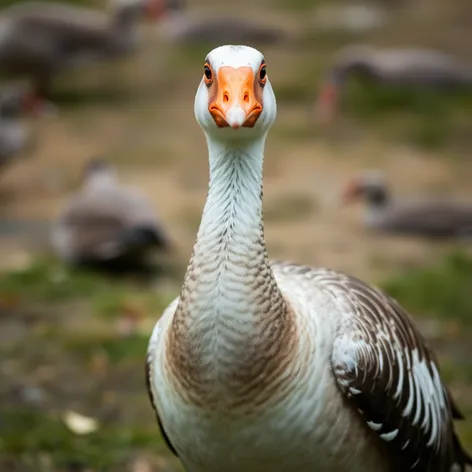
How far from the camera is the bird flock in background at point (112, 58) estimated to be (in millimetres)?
6949

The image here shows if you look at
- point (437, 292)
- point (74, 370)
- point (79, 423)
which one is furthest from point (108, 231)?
point (79, 423)

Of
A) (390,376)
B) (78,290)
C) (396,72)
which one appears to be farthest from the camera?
(396,72)

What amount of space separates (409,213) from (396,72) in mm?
3175

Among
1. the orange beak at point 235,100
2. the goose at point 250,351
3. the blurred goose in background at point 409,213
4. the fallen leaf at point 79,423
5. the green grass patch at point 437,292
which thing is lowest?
the fallen leaf at point 79,423

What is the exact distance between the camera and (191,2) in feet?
47.3

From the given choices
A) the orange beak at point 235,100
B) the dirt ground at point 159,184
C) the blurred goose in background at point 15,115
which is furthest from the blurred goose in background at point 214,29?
the orange beak at point 235,100

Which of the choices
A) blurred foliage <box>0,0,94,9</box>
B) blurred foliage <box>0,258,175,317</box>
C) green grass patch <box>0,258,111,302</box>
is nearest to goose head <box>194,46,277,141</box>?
blurred foliage <box>0,258,175,317</box>

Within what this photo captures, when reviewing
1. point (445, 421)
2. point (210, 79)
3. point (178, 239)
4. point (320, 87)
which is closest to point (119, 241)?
point (178, 239)

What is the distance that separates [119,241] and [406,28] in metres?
7.04

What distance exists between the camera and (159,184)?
337 inches

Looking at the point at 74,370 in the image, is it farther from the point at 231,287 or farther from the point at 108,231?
the point at 231,287

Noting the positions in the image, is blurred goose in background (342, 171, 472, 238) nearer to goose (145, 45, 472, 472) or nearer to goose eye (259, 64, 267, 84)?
goose (145, 45, 472, 472)

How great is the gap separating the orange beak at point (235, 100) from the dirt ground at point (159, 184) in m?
2.06

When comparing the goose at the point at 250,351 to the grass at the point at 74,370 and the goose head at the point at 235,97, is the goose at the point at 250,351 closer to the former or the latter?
the goose head at the point at 235,97
